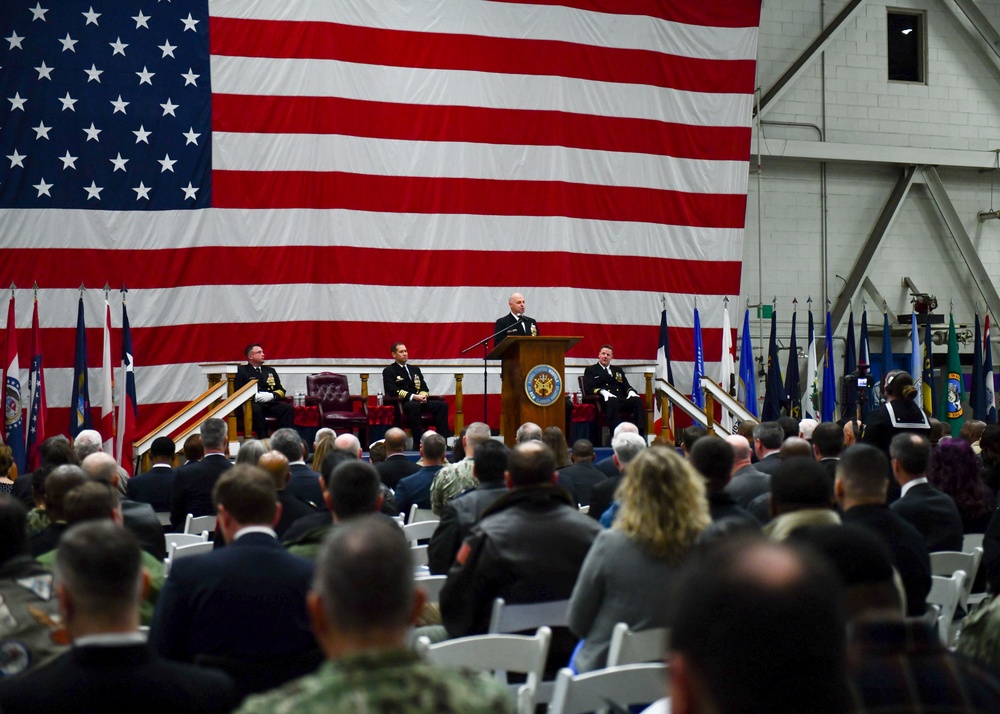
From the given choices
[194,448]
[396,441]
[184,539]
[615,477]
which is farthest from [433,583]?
[194,448]

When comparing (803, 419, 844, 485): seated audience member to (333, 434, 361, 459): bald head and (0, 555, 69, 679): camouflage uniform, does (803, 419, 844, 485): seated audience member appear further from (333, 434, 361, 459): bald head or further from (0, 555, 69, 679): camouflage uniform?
(0, 555, 69, 679): camouflage uniform

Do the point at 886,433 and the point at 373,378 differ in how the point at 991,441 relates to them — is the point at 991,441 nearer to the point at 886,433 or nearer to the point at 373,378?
the point at 886,433

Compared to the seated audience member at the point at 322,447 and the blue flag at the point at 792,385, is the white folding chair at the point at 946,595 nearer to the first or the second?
the seated audience member at the point at 322,447

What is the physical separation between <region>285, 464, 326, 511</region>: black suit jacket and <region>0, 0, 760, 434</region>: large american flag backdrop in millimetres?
6212

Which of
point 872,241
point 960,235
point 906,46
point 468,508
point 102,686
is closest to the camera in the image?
point 102,686

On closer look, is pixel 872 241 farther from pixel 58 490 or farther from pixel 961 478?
pixel 58 490

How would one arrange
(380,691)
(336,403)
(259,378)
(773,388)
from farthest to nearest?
(773,388), (336,403), (259,378), (380,691)

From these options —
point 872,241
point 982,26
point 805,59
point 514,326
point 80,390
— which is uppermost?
point 982,26

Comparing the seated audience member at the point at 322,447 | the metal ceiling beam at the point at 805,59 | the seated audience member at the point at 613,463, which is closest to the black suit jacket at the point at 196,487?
the seated audience member at the point at 322,447

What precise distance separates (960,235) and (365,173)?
8.29 meters

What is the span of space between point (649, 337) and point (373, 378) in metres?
3.30

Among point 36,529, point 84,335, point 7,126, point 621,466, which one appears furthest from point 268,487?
point 7,126

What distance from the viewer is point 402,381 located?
10758 mm

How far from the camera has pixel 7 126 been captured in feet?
35.6
